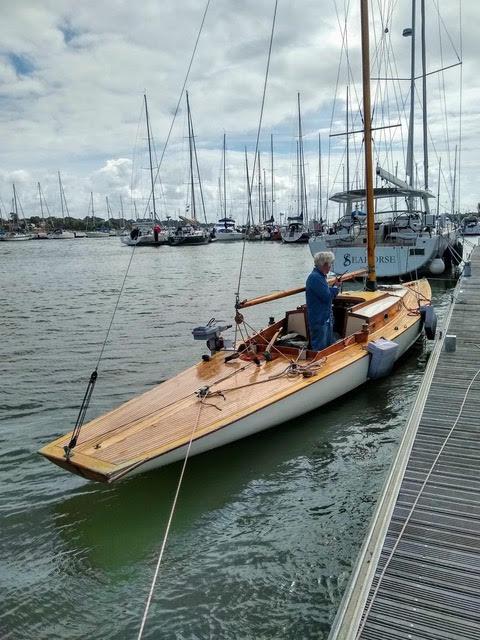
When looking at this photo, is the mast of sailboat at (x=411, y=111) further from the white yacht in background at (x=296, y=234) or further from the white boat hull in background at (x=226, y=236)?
the white boat hull in background at (x=226, y=236)

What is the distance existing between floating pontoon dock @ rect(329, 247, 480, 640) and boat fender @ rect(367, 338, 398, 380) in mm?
1993

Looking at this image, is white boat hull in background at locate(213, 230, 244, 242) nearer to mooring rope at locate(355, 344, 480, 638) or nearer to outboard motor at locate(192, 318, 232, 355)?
outboard motor at locate(192, 318, 232, 355)

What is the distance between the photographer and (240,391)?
7.26 metres

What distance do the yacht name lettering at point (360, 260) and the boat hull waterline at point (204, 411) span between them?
552 inches

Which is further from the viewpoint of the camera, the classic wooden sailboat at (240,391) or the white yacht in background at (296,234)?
the white yacht in background at (296,234)

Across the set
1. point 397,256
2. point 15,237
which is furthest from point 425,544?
point 15,237

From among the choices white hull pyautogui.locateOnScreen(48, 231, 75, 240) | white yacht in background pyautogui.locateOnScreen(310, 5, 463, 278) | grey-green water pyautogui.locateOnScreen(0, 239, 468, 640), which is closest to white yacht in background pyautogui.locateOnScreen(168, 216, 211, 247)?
white yacht in background pyautogui.locateOnScreen(310, 5, 463, 278)

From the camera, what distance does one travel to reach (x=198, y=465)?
260 inches

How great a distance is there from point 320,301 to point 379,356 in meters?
1.39

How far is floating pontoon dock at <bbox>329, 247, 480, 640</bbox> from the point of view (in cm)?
353

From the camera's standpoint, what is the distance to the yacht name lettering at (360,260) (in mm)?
23031

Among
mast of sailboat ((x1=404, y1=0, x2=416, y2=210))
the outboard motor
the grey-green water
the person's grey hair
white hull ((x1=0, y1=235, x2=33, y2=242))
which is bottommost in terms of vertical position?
the grey-green water

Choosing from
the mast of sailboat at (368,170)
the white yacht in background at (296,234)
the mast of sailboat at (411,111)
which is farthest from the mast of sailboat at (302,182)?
the mast of sailboat at (368,170)

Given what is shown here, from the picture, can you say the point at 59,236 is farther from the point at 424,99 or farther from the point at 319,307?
the point at 319,307
